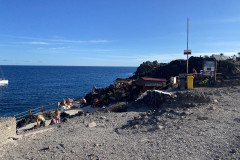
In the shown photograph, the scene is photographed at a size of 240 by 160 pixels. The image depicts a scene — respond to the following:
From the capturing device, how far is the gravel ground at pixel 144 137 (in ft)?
24.2

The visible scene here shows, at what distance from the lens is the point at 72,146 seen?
8.52 m

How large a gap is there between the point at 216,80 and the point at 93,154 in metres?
14.7

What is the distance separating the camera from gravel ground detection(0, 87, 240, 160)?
739 centimetres

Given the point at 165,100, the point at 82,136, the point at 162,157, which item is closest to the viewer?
the point at 162,157

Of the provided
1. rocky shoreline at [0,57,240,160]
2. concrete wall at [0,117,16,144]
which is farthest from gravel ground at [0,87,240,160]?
concrete wall at [0,117,16,144]

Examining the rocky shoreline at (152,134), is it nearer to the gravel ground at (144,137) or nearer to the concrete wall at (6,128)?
the gravel ground at (144,137)

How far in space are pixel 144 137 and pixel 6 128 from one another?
21.0 feet

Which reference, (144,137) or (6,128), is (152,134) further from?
(6,128)

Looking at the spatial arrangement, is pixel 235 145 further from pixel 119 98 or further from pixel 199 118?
pixel 119 98

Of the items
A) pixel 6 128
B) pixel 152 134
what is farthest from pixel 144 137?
pixel 6 128

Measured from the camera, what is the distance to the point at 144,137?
29.2 ft

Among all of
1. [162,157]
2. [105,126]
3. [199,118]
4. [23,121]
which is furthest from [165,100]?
[23,121]

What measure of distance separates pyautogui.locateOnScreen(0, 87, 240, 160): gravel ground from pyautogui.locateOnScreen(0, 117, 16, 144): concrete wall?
1.19 ft

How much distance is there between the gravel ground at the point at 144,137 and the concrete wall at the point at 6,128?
0.36 m
